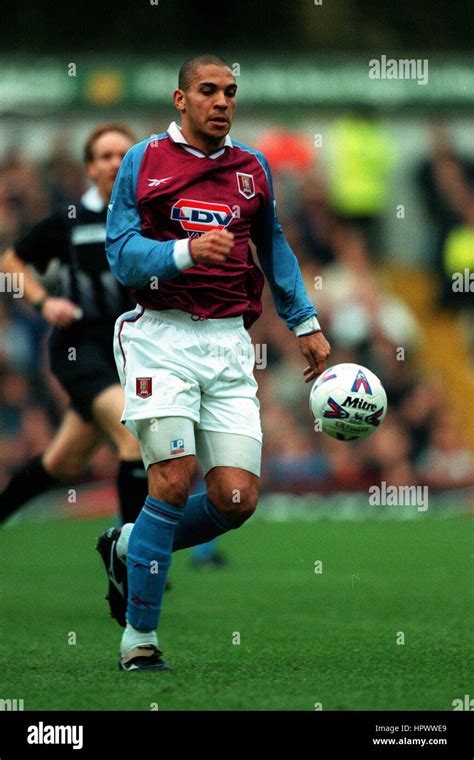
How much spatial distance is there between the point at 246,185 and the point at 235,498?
1236 mm

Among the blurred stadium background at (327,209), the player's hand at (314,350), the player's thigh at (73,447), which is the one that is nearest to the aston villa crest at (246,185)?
the player's hand at (314,350)

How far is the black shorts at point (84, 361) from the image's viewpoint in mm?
8391

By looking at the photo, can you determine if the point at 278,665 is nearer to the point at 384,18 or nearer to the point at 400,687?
the point at 400,687

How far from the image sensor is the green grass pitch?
5367 millimetres

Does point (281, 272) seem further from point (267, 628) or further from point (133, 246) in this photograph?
point (267, 628)

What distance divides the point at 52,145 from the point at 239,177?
10.9m

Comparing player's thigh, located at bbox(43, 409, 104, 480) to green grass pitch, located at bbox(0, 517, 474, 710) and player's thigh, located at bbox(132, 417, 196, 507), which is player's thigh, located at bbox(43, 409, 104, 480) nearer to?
green grass pitch, located at bbox(0, 517, 474, 710)

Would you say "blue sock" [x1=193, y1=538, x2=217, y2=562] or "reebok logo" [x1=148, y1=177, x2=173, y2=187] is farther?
"blue sock" [x1=193, y1=538, x2=217, y2=562]

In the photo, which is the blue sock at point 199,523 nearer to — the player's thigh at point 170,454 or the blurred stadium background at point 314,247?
the player's thigh at point 170,454

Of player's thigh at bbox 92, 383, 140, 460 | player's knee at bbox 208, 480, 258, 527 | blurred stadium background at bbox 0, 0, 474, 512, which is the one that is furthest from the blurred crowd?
player's knee at bbox 208, 480, 258, 527

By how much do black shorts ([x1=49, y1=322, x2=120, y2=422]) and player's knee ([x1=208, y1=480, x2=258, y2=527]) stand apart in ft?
8.09

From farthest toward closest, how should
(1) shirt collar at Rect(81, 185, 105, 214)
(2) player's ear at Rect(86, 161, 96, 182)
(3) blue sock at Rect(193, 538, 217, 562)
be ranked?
1. (3) blue sock at Rect(193, 538, 217, 562)
2. (1) shirt collar at Rect(81, 185, 105, 214)
3. (2) player's ear at Rect(86, 161, 96, 182)

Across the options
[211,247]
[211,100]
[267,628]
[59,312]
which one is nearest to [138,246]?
[211,247]
